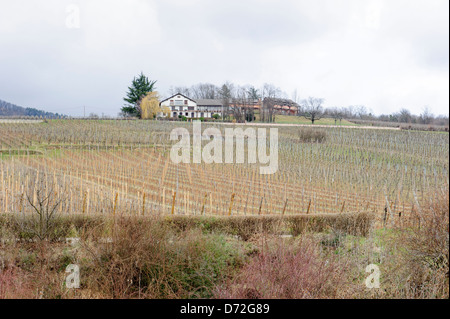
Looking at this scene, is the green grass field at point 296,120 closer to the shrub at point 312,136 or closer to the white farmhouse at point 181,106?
the shrub at point 312,136

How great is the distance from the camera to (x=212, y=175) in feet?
35.8

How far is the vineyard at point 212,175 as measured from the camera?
7.23 metres

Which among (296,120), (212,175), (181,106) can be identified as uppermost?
(181,106)

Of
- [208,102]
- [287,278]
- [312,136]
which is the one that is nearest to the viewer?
[287,278]

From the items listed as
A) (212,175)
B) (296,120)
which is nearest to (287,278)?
(212,175)

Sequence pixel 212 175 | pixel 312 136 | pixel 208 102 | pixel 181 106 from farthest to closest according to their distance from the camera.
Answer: pixel 208 102, pixel 181 106, pixel 312 136, pixel 212 175

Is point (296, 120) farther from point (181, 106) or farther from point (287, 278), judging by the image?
point (287, 278)

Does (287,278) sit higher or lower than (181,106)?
lower

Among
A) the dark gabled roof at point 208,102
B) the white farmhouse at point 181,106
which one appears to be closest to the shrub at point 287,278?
the white farmhouse at point 181,106

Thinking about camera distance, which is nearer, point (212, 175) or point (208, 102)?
point (212, 175)

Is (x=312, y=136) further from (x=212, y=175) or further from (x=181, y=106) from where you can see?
(x=181, y=106)
